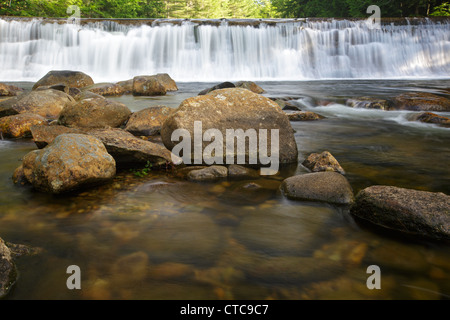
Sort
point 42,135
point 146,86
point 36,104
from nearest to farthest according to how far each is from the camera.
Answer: point 42,135, point 36,104, point 146,86

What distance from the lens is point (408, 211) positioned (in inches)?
112

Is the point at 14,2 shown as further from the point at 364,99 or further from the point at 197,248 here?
the point at 197,248

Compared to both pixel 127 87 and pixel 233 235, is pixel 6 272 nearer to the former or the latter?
pixel 233 235

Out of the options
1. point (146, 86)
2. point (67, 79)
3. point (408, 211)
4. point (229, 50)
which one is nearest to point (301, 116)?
point (408, 211)

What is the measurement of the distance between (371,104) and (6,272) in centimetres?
974

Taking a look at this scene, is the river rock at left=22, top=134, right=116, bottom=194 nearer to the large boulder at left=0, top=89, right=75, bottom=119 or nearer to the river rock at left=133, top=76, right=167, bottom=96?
the large boulder at left=0, top=89, right=75, bottom=119

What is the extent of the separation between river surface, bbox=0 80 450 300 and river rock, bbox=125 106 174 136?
1918 millimetres

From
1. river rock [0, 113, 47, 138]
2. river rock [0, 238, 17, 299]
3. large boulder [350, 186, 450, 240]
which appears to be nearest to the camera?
river rock [0, 238, 17, 299]

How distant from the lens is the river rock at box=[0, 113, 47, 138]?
592 cm

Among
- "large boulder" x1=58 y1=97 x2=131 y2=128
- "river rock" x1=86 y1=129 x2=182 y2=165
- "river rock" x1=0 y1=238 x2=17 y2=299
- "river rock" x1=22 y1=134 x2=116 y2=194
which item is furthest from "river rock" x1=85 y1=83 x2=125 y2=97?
"river rock" x1=0 y1=238 x2=17 y2=299

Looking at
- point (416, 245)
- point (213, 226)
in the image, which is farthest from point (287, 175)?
point (416, 245)

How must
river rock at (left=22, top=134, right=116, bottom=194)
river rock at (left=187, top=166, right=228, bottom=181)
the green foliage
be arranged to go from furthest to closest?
1. the green foliage
2. river rock at (left=187, top=166, right=228, bottom=181)
3. river rock at (left=22, top=134, right=116, bottom=194)

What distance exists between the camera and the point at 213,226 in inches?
120
